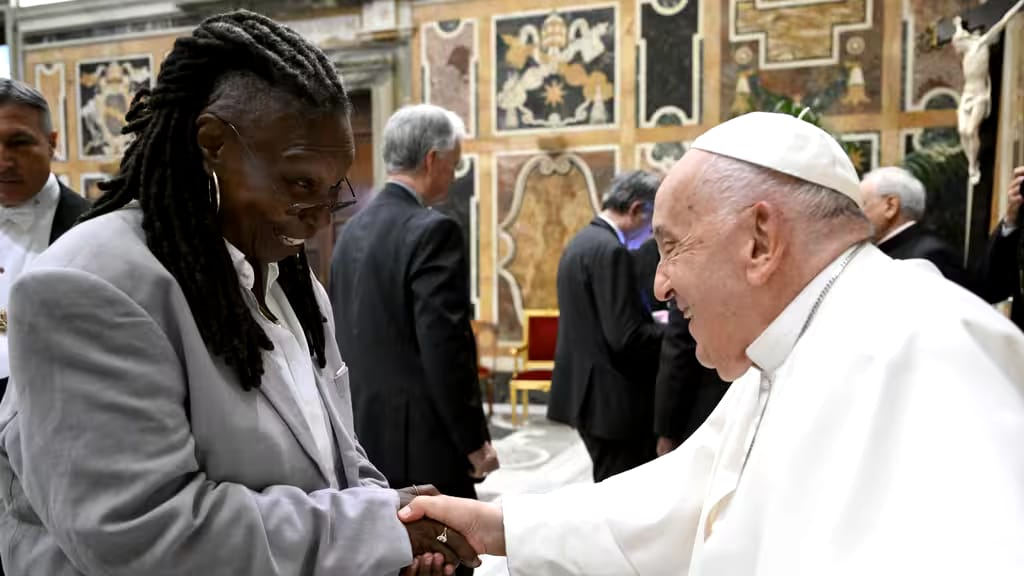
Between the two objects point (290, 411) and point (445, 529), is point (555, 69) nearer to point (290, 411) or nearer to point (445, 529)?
point (445, 529)

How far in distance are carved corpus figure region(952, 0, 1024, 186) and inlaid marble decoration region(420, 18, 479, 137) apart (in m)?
4.74

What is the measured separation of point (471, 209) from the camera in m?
9.34

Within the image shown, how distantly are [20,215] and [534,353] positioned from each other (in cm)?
633

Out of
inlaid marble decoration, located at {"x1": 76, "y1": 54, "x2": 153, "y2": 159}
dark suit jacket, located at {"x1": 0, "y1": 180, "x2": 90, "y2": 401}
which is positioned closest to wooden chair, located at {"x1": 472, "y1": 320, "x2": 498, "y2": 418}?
inlaid marble decoration, located at {"x1": 76, "y1": 54, "x2": 153, "y2": 159}

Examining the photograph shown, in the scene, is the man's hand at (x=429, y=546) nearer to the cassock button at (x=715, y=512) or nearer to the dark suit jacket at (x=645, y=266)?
the cassock button at (x=715, y=512)

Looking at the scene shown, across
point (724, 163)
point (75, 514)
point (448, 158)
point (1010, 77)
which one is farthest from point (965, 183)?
point (75, 514)

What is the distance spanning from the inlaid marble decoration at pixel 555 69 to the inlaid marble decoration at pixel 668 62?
0.31 metres

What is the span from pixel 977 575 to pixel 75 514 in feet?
3.99

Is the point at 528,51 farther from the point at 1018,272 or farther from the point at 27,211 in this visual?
the point at 27,211

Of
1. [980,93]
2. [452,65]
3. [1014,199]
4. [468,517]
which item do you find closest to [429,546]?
[468,517]

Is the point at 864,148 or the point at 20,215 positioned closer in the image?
the point at 20,215

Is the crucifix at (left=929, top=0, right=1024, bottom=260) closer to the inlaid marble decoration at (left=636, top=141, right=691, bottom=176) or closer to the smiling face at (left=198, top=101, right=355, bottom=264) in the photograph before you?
the inlaid marble decoration at (left=636, top=141, right=691, bottom=176)

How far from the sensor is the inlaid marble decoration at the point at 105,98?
1068 centimetres

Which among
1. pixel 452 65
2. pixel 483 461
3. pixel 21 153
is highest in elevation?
pixel 452 65
